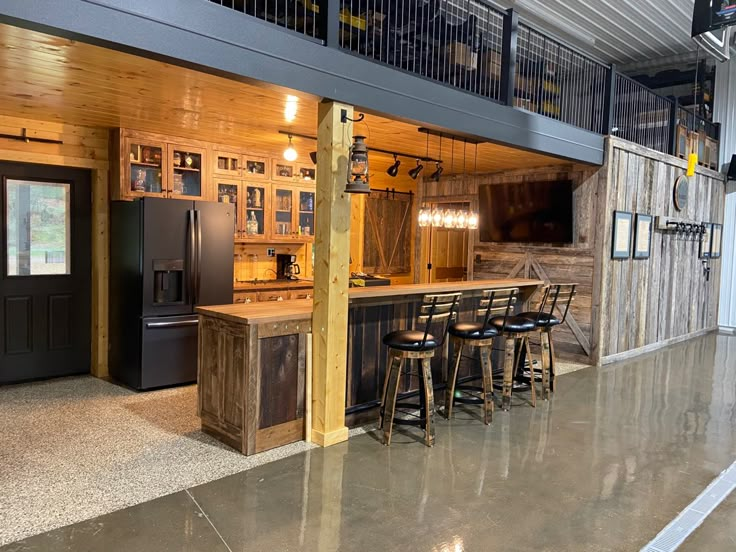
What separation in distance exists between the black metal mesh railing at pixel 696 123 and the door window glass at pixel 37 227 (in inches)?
328

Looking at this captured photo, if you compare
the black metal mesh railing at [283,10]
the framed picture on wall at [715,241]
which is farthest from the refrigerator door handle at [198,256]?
the framed picture on wall at [715,241]

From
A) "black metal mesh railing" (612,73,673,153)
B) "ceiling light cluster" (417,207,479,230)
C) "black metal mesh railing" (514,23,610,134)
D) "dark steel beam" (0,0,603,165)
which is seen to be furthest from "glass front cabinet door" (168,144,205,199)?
"black metal mesh railing" (612,73,673,153)

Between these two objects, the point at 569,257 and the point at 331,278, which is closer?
the point at 331,278

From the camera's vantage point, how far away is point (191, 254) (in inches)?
216

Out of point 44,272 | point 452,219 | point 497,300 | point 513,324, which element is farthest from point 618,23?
point 44,272

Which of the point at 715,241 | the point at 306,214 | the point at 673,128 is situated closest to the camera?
the point at 306,214

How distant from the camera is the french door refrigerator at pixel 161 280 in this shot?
5246mm

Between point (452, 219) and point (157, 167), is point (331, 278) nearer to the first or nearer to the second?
point (452, 219)

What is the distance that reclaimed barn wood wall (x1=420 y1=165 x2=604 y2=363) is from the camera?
6.97m

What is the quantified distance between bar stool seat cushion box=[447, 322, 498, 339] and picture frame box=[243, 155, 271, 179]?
3268mm

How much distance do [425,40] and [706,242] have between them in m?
6.63

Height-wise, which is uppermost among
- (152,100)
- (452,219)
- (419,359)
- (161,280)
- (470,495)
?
(152,100)

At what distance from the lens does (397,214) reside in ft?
32.6

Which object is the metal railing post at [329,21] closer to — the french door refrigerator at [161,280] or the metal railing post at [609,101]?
the french door refrigerator at [161,280]
